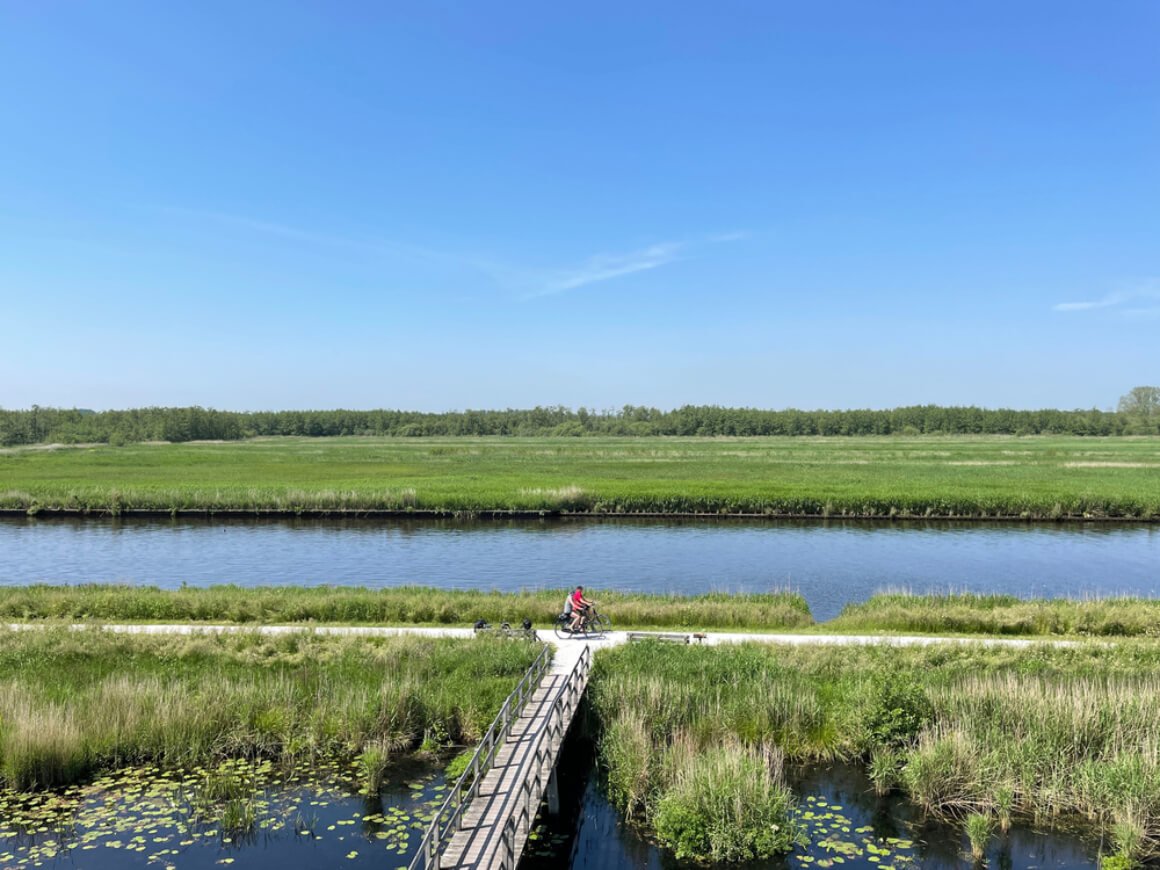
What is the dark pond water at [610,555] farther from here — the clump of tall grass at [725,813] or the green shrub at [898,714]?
the clump of tall grass at [725,813]

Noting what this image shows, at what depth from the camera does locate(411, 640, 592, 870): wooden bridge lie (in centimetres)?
1323

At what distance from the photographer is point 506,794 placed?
1514 centimetres

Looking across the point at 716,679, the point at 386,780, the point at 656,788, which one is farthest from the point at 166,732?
the point at 716,679

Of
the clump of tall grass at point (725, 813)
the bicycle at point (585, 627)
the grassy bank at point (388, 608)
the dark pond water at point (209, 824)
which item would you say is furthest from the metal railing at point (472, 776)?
the grassy bank at point (388, 608)

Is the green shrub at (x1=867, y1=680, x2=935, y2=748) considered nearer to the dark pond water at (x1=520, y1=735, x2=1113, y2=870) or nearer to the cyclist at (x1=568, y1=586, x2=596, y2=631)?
the dark pond water at (x1=520, y1=735, x2=1113, y2=870)

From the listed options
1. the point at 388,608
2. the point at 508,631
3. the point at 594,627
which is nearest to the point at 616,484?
the point at 388,608

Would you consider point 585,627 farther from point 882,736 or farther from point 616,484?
point 616,484

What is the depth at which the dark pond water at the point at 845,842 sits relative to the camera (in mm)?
14875

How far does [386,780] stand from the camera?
58.7 ft

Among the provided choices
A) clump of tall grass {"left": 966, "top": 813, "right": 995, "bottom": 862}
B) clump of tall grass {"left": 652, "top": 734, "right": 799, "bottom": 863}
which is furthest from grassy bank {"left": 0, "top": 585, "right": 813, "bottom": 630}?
clump of tall grass {"left": 966, "top": 813, "right": 995, "bottom": 862}

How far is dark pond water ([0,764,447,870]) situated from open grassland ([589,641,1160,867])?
192 inches

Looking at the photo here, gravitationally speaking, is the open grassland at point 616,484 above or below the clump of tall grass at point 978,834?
above

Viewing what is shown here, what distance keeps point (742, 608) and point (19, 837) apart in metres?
22.7

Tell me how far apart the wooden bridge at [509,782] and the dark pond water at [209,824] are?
1.15 meters
